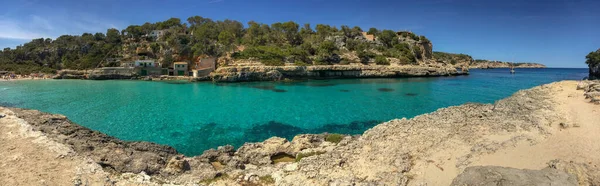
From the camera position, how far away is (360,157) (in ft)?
27.1

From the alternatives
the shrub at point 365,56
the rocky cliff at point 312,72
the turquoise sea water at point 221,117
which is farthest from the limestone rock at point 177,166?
the shrub at point 365,56

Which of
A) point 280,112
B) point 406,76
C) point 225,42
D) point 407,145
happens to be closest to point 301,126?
point 280,112

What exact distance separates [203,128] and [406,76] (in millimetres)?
52139

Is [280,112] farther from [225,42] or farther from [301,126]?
[225,42]

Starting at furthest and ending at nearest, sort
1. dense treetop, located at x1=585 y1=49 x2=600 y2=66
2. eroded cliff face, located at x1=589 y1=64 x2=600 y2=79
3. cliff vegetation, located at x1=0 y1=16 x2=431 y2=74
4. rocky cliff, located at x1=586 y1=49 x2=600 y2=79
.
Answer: cliff vegetation, located at x1=0 y1=16 x2=431 y2=74 → dense treetop, located at x1=585 y1=49 x2=600 y2=66 → rocky cliff, located at x1=586 y1=49 x2=600 y2=79 → eroded cliff face, located at x1=589 y1=64 x2=600 y2=79

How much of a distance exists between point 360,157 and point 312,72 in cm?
4736

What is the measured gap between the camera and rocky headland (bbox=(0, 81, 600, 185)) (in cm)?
664

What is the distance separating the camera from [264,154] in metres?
10.4

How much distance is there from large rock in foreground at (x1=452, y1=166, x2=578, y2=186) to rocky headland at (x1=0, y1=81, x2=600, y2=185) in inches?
0.7

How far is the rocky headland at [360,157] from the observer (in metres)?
6.64

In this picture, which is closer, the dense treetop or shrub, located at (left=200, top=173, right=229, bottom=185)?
shrub, located at (left=200, top=173, right=229, bottom=185)

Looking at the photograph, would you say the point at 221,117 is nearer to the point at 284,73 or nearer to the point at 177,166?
the point at 177,166

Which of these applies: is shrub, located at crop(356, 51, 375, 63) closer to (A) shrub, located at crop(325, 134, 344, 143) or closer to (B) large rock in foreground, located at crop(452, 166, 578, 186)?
(A) shrub, located at crop(325, 134, 344, 143)

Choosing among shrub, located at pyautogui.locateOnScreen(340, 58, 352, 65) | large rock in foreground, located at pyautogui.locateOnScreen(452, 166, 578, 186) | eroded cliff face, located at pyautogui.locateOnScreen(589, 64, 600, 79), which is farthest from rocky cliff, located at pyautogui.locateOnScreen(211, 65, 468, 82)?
large rock in foreground, located at pyautogui.locateOnScreen(452, 166, 578, 186)
